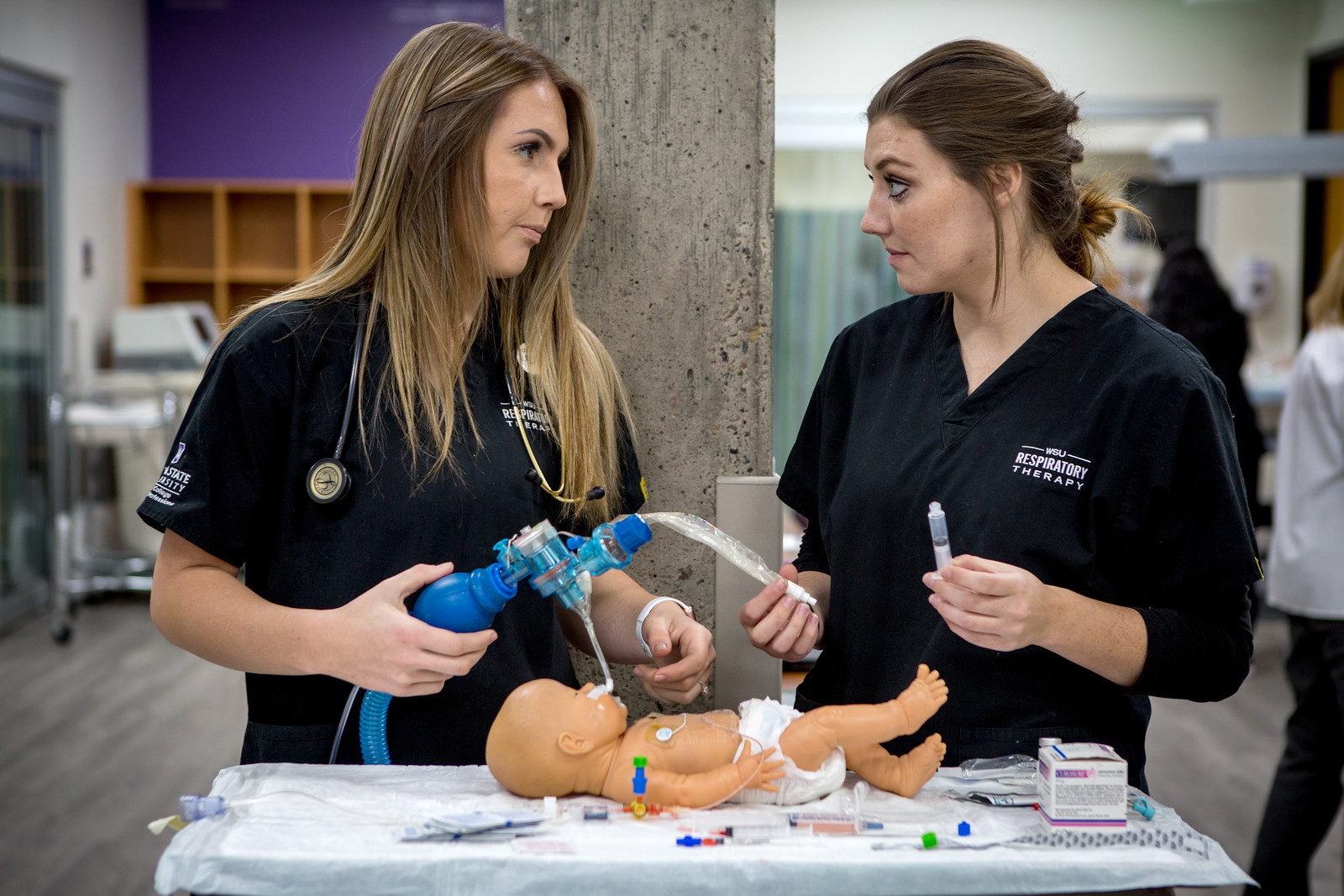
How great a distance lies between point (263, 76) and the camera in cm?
659

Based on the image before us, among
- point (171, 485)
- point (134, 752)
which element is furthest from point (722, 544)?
point (134, 752)

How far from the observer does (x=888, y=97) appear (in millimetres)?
1364

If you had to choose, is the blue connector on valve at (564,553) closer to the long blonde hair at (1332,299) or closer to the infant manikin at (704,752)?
the infant manikin at (704,752)

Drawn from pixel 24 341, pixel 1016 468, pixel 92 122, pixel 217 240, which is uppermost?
pixel 92 122

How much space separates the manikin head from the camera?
113 cm

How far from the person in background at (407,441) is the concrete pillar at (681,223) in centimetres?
27

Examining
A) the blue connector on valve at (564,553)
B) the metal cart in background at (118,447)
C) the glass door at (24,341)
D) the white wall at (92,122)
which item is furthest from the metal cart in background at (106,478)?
the blue connector on valve at (564,553)

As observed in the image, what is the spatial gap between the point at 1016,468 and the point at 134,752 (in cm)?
341

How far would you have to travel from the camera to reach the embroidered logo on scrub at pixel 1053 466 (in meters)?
1.25

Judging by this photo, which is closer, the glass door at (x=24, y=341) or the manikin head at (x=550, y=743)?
the manikin head at (x=550, y=743)

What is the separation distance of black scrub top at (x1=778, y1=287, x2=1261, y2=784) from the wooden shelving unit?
5635mm

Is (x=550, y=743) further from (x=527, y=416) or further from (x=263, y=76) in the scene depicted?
(x=263, y=76)

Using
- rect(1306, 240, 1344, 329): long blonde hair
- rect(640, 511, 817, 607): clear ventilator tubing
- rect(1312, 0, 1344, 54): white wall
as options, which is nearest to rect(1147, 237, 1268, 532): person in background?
rect(1306, 240, 1344, 329): long blonde hair

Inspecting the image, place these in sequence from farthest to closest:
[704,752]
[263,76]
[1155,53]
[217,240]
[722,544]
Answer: [263,76] < [217,240] < [1155,53] < [722,544] < [704,752]
